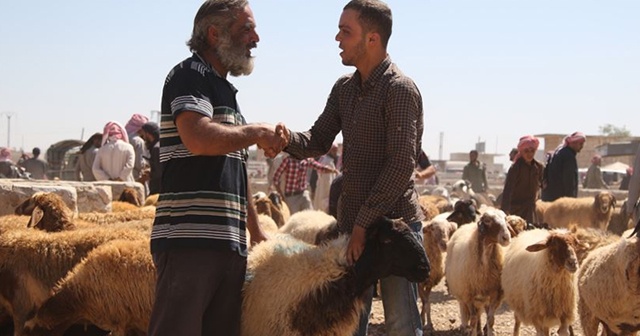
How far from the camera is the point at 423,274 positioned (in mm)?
4398

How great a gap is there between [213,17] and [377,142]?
1.12 m

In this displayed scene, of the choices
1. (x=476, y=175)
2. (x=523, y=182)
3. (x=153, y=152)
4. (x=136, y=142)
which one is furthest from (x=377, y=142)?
(x=476, y=175)

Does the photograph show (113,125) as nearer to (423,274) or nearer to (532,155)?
(532,155)

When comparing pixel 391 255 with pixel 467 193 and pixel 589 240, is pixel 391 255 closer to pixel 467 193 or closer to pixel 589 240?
pixel 589 240

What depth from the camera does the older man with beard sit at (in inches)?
150

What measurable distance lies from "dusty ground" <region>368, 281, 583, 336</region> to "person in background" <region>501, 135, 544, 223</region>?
150 centimetres

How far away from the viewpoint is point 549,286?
7.94m

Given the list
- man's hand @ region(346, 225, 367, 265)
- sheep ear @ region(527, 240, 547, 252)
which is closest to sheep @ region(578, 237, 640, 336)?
sheep ear @ region(527, 240, 547, 252)

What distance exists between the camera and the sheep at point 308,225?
9766 mm

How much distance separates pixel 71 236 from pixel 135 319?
109 cm

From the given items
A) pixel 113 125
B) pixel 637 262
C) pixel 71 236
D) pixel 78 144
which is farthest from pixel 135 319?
pixel 78 144

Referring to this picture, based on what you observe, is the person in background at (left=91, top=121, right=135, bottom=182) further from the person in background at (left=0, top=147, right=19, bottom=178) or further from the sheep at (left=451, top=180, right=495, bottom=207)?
the sheep at (left=451, top=180, right=495, bottom=207)

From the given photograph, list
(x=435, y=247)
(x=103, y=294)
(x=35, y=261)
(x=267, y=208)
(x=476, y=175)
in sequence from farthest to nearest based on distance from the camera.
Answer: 1. (x=476, y=175)
2. (x=267, y=208)
3. (x=435, y=247)
4. (x=35, y=261)
5. (x=103, y=294)

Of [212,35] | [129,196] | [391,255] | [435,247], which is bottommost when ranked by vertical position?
[435,247]
